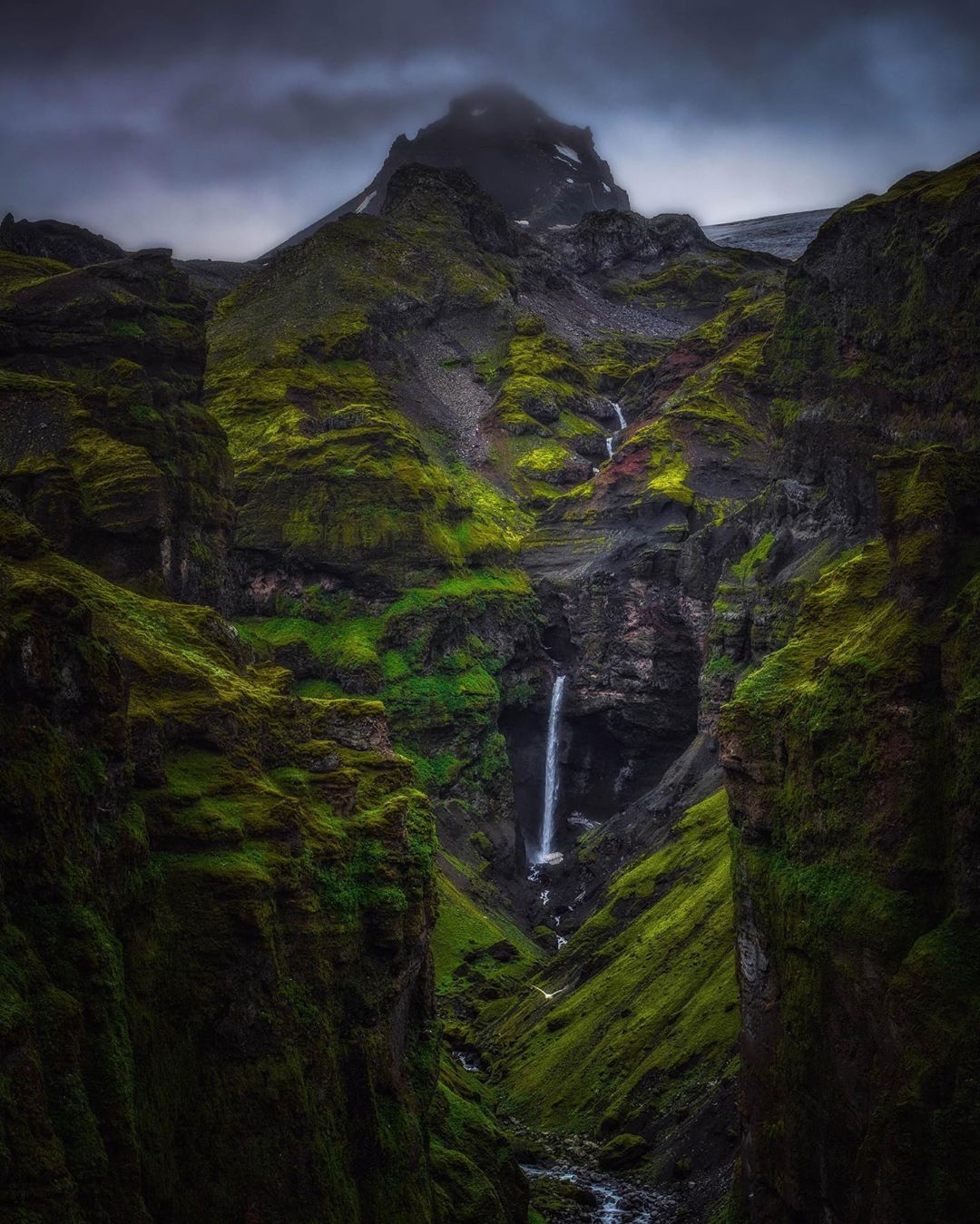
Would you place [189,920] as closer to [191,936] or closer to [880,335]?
[191,936]

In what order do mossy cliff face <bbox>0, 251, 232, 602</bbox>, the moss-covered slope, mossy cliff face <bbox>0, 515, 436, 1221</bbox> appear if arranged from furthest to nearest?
the moss-covered slope
mossy cliff face <bbox>0, 251, 232, 602</bbox>
mossy cliff face <bbox>0, 515, 436, 1221</bbox>

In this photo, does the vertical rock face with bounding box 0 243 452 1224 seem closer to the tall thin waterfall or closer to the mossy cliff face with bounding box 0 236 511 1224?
the mossy cliff face with bounding box 0 236 511 1224

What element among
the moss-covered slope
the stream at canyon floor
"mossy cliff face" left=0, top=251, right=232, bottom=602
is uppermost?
"mossy cliff face" left=0, top=251, right=232, bottom=602

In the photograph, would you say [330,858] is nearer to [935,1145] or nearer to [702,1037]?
[935,1145]

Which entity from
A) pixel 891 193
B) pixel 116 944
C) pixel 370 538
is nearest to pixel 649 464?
pixel 370 538

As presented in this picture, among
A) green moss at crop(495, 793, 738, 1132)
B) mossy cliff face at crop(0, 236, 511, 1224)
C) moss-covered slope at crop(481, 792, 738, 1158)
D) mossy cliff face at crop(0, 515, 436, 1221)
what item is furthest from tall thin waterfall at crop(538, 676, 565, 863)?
mossy cliff face at crop(0, 515, 436, 1221)

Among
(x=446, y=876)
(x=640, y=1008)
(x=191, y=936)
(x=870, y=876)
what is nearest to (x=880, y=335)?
→ (x=640, y=1008)

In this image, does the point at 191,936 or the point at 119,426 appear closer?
the point at 191,936
